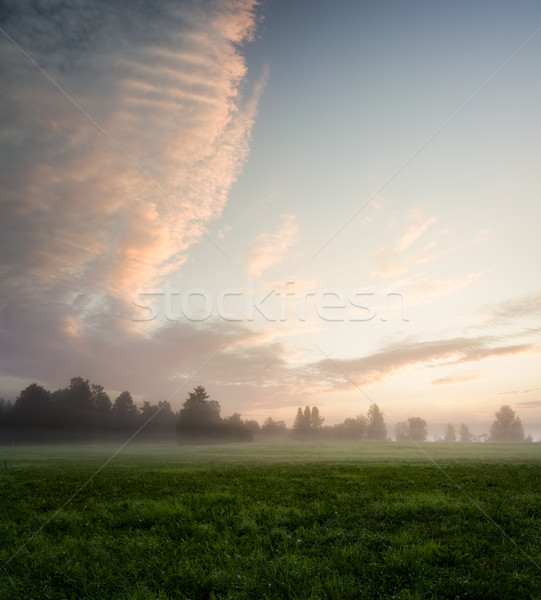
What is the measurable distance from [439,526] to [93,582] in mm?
9075

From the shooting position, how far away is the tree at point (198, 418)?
467 feet

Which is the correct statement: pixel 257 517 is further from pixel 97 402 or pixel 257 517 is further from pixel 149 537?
pixel 97 402

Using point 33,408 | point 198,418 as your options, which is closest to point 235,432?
point 198,418

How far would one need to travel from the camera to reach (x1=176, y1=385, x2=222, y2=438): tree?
142 m

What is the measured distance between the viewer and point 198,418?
143750mm

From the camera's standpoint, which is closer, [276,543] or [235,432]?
[276,543]

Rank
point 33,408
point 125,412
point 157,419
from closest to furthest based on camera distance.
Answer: point 33,408, point 125,412, point 157,419

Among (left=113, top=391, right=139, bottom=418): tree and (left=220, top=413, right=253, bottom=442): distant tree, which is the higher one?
(left=113, top=391, right=139, bottom=418): tree

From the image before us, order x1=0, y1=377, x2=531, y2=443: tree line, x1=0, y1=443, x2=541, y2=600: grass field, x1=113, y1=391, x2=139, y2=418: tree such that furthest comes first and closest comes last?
1. x1=113, y1=391, x2=139, y2=418: tree
2. x1=0, y1=377, x2=531, y2=443: tree line
3. x1=0, y1=443, x2=541, y2=600: grass field

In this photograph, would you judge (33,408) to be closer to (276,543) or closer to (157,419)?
(157,419)

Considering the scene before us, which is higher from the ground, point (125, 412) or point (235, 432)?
point (125, 412)

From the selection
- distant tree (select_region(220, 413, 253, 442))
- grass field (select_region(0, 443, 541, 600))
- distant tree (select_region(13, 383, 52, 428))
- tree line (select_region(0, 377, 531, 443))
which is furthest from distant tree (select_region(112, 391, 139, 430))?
grass field (select_region(0, 443, 541, 600))

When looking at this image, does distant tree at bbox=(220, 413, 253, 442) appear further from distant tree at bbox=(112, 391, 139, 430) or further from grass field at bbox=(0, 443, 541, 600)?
grass field at bbox=(0, 443, 541, 600)

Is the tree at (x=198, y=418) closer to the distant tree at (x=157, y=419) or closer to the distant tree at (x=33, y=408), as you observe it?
the distant tree at (x=157, y=419)
